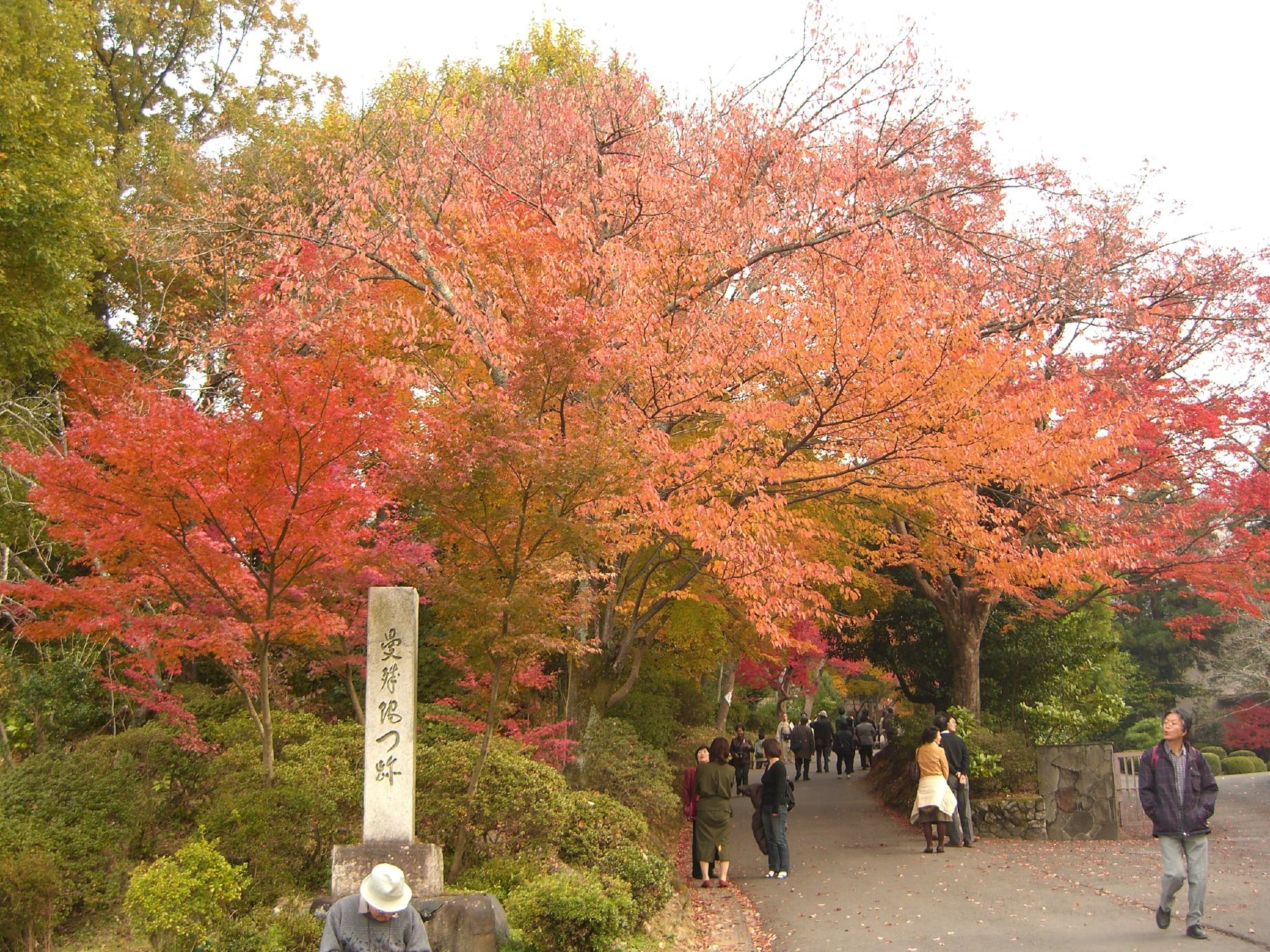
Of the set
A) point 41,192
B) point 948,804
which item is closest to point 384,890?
point 948,804

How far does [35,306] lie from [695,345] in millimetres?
9652

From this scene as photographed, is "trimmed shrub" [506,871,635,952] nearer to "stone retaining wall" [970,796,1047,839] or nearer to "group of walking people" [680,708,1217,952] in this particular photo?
"group of walking people" [680,708,1217,952]

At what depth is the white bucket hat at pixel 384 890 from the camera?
16.5 feet

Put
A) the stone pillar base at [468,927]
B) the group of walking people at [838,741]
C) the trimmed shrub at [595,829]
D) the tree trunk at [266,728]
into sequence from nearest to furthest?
1. the stone pillar base at [468,927]
2. the trimmed shrub at [595,829]
3. the tree trunk at [266,728]
4. the group of walking people at [838,741]

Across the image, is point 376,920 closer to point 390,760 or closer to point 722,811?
point 390,760

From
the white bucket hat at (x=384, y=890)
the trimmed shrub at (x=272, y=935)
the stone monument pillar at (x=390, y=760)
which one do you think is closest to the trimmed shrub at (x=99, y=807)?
the trimmed shrub at (x=272, y=935)

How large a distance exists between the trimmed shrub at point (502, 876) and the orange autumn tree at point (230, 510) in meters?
2.30

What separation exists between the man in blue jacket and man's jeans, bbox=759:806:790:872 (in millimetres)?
4336

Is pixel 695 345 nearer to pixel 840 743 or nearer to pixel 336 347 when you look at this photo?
pixel 336 347

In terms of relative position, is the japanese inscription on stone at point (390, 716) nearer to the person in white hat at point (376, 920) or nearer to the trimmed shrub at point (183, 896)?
the trimmed shrub at point (183, 896)

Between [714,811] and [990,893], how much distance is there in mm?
2883

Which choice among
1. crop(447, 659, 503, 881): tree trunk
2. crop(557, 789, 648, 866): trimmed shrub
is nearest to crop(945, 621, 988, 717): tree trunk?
crop(557, 789, 648, 866): trimmed shrub

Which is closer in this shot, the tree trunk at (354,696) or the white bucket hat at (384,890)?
the white bucket hat at (384,890)

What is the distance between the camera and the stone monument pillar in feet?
24.0
